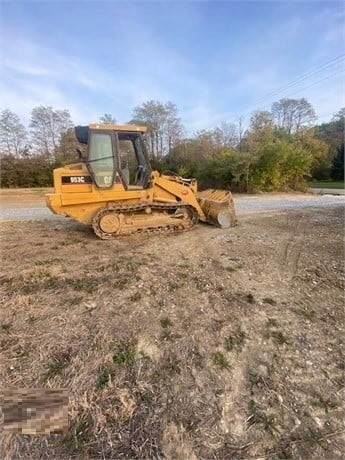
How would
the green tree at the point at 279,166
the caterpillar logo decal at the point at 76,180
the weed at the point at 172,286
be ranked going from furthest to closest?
the green tree at the point at 279,166 → the caterpillar logo decal at the point at 76,180 → the weed at the point at 172,286

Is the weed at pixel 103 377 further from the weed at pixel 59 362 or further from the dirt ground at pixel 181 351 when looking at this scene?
the weed at pixel 59 362

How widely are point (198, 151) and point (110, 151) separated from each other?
15.6m

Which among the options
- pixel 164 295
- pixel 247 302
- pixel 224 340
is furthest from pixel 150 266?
pixel 224 340

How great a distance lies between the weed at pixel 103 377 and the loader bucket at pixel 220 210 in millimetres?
4931

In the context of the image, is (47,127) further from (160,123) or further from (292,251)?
(292,251)

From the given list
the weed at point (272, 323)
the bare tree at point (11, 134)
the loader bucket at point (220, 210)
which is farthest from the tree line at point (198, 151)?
the weed at point (272, 323)

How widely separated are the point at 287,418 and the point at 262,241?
4.07 meters

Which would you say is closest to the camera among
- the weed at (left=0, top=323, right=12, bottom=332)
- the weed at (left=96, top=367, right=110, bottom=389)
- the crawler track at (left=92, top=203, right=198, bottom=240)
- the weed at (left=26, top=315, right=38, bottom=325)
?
the weed at (left=96, top=367, right=110, bottom=389)

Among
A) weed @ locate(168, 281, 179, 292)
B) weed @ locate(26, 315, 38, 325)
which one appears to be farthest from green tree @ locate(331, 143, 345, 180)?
weed @ locate(26, 315, 38, 325)

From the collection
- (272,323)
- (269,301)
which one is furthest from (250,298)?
(272,323)

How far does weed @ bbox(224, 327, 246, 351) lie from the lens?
2.37 m

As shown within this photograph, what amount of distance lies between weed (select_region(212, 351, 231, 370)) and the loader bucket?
4.52 m

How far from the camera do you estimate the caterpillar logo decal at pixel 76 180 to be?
5.32 meters

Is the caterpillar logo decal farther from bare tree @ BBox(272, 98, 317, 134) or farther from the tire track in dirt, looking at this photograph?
bare tree @ BBox(272, 98, 317, 134)
